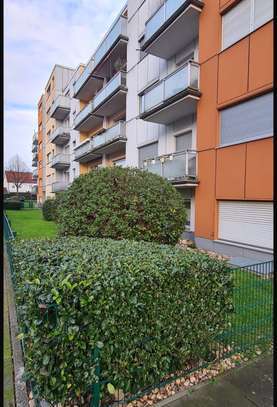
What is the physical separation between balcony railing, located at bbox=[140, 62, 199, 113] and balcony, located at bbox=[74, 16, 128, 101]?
667 cm

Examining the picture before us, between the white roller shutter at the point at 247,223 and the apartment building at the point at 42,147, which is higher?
the apartment building at the point at 42,147

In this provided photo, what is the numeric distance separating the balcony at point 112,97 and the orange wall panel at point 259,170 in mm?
10956

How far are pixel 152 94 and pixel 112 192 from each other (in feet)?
27.8

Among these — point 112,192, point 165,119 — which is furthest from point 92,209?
point 165,119

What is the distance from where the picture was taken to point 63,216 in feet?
19.2

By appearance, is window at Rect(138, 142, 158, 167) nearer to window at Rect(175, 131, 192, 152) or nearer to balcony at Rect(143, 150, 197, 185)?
window at Rect(175, 131, 192, 152)

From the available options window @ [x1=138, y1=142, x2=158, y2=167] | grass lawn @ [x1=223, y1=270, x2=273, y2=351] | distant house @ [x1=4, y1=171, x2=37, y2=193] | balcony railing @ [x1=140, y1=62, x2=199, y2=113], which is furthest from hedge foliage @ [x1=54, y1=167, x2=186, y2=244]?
distant house @ [x1=4, y1=171, x2=37, y2=193]

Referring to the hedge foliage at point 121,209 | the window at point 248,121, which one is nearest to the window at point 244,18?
the window at point 248,121

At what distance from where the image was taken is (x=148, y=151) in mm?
14852

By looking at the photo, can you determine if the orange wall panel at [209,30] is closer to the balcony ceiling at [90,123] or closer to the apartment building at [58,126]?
the balcony ceiling at [90,123]

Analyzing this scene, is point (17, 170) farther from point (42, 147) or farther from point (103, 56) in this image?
point (103, 56)

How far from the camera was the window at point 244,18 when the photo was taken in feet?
26.5

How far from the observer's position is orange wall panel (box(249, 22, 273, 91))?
780cm

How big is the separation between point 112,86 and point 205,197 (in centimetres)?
1114
